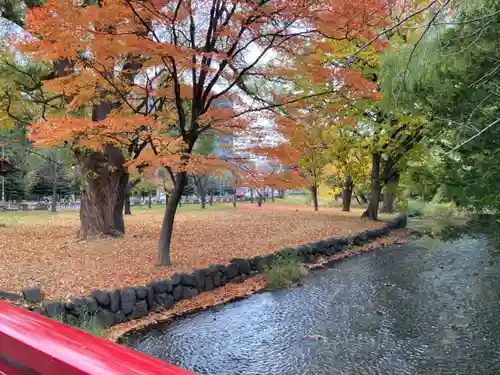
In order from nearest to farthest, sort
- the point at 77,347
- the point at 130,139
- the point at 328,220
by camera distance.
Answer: the point at 77,347 < the point at 130,139 < the point at 328,220

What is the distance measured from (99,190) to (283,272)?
576 cm

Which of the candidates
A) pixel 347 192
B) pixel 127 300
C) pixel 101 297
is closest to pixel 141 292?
pixel 127 300

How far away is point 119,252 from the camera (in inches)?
368

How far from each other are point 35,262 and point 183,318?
3.40 m

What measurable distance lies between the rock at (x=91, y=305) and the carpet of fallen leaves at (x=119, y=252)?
0.36m

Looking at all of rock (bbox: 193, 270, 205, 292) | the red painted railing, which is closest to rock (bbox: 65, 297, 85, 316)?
rock (bbox: 193, 270, 205, 292)

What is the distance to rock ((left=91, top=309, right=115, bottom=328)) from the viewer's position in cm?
587

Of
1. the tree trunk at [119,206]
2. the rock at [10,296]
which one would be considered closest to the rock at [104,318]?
the rock at [10,296]

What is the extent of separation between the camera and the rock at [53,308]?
5426 mm

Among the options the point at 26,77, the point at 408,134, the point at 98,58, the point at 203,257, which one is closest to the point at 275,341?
the point at 203,257

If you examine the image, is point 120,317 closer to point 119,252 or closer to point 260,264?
point 119,252

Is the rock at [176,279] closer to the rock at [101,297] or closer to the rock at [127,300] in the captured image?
the rock at [127,300]

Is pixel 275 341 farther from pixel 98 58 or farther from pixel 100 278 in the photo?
pixel 98 58

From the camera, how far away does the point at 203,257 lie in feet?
30.5
